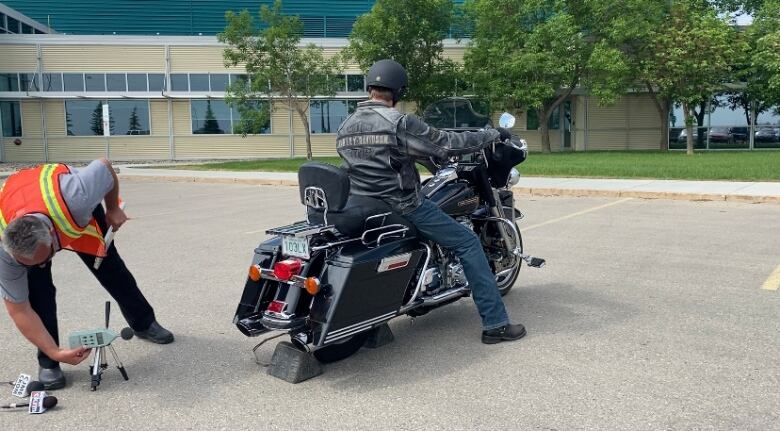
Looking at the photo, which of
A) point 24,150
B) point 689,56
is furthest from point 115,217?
point 24,150

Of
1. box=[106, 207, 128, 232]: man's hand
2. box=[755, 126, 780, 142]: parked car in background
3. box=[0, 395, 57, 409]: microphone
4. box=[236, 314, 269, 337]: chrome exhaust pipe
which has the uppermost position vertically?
box=[755, 126, 780, 142]: parked car in background

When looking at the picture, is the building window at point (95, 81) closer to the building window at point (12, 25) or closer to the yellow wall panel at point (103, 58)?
the yellow wall panel at point (103, 58)

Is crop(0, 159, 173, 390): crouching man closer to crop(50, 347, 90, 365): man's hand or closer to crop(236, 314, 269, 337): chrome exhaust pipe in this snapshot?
crop(50, 347, 90, 365): man's hand

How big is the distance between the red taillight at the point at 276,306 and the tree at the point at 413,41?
27.2 meters

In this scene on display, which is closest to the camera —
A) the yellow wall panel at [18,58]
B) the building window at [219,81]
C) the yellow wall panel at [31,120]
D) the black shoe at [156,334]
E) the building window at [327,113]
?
the black shoe at [156,334]

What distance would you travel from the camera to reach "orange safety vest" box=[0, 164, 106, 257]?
11.6ft

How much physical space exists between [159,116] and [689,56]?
25834mm

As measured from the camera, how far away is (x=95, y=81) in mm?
35031

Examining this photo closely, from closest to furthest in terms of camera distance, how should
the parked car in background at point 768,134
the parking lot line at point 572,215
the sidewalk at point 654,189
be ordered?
the parking lot line at point 572,215, the sidewalk at point 654,189, the parked car in background at point 768,134

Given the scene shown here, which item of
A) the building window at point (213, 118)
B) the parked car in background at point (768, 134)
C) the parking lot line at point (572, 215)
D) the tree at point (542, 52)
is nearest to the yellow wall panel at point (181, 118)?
the building window at point (213, 118)

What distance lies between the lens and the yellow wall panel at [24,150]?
115ft

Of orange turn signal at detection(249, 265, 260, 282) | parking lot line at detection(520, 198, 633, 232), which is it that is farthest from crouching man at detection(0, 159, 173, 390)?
parking lot line at detection(520, 198, 633, 232)

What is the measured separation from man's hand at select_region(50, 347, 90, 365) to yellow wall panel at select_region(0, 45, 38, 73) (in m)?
35.8

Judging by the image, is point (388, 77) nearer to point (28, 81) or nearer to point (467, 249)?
point (467, 249)
